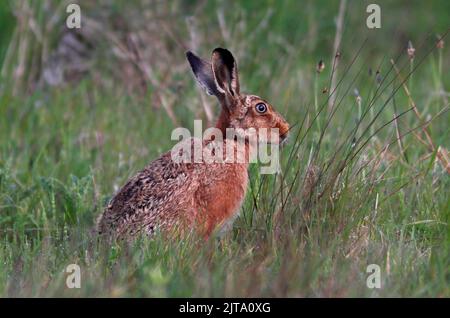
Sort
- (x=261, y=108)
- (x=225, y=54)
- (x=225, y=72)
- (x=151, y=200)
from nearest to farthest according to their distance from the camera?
(x=151, y=200) < (x=225, y=54) < (x=225, y=72) < (x=261, y=108)

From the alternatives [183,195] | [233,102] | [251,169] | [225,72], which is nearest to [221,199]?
[183,195]

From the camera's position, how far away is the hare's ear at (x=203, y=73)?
645 cm

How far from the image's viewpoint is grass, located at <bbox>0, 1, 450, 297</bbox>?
4902mm

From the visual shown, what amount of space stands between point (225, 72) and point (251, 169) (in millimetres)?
667

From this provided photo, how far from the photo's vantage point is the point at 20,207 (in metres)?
6.74

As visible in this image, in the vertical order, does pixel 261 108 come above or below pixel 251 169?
above

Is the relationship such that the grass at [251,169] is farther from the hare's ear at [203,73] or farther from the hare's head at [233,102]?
the hare's ear at [203,73]

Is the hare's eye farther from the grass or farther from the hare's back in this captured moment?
the hare's back

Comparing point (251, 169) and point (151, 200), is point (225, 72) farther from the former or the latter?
point (151, 200)

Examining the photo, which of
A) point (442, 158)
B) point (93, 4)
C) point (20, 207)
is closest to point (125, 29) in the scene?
point (93, 4)

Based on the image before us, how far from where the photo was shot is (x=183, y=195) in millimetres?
5977

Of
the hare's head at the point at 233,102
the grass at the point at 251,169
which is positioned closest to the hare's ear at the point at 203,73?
the hare's head at the point at 233,102

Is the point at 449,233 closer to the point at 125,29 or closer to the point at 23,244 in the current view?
the point at 23,244

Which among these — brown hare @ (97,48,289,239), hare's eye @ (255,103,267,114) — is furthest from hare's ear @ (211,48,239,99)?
hare's eye @ (255,103,267,114)
